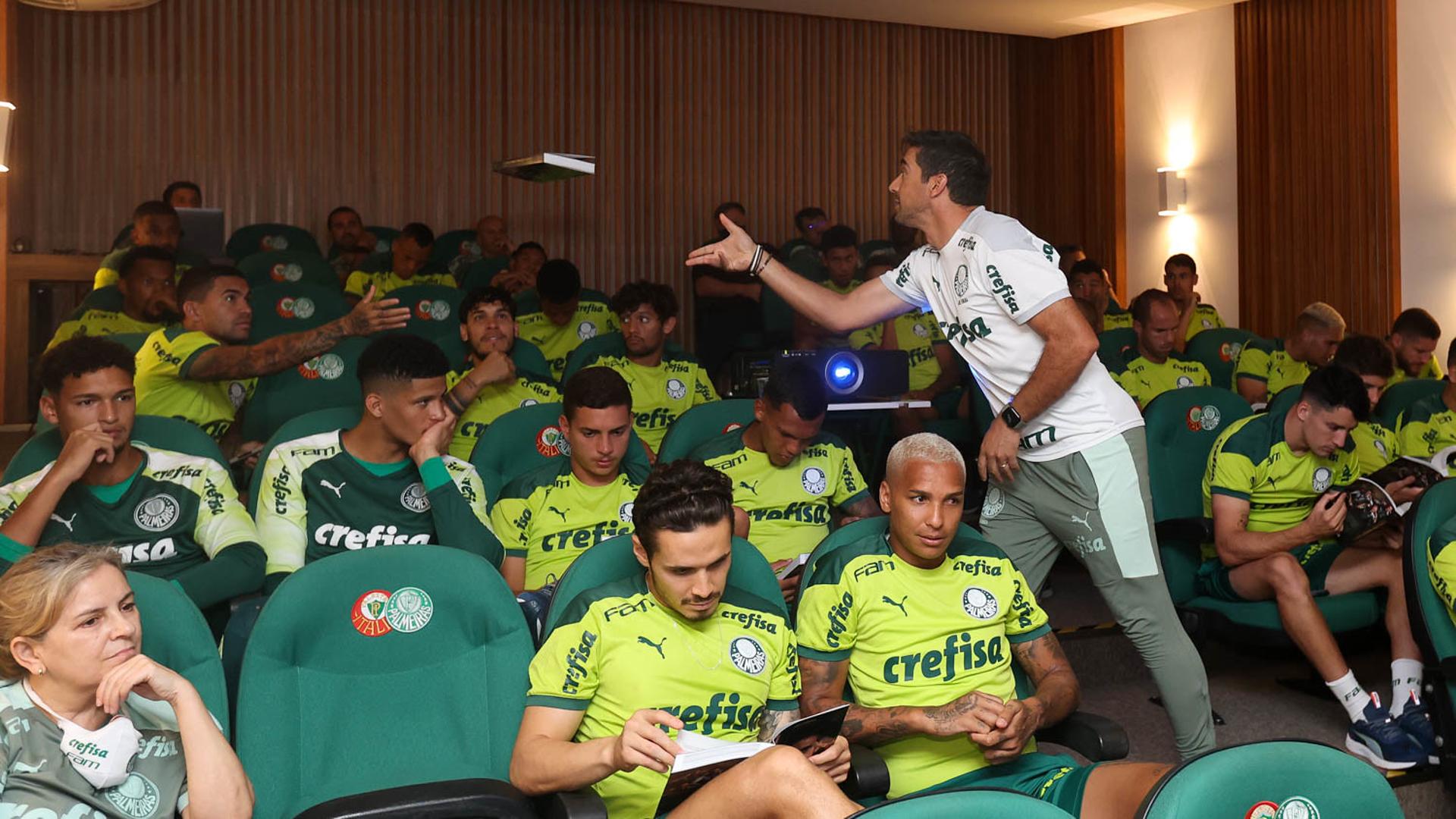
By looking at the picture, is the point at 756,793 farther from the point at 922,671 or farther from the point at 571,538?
the point at 571,538

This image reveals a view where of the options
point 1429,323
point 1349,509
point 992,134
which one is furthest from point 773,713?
point 992,134

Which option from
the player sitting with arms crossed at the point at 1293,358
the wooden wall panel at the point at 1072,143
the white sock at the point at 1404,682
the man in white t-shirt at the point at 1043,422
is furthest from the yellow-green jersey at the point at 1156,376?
the wooden wall panel at the point at 1072,143

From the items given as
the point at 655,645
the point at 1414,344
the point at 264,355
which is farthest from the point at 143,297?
the point at 1414,344

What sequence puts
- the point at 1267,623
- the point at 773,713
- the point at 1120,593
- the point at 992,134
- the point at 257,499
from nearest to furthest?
the point at 773,713 → the point at 1120,593 → the point at 257,499 → the point at 1267,623 → the point at 992,134

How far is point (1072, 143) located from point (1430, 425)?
5.55 m

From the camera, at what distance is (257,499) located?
3145 millimetres

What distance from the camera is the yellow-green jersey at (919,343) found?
6281mm

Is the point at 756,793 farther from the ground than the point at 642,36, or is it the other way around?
the point at 642,36

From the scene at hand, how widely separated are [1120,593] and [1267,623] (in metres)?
1.22

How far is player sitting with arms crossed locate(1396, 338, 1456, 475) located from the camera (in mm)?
4707

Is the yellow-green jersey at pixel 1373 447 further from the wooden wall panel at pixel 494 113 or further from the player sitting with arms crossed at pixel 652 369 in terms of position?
the wooden wall panel at pixel 494 113

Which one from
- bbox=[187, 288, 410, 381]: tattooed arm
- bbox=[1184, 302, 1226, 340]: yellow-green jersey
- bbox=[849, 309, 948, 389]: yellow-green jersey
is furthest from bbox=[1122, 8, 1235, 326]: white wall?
bbox=[187, 288, 410, 381]: tattooed arm

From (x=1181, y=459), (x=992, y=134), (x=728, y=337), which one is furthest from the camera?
(x=992, y=134)

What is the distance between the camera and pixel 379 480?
3127 millimetres
